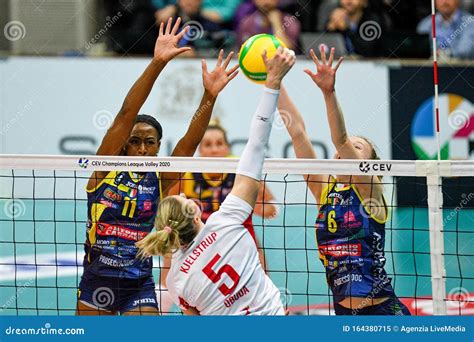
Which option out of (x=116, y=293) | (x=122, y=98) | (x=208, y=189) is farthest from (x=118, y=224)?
(x=122, y=98)

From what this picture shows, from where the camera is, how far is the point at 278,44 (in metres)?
5.23

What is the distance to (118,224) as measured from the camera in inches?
225

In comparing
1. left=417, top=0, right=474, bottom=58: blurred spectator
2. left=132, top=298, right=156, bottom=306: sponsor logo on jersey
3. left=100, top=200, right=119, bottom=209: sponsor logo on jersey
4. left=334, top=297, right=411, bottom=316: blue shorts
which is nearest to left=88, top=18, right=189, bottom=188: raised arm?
left=100, top=200, right=119, bottom=209: sponsor logo on jersey

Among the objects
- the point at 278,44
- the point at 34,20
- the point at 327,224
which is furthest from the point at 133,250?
the point at 34,20

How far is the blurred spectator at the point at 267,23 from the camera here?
1157 centimetres

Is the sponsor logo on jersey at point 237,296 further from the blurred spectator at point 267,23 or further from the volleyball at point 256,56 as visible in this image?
the blurred spectator at point 267,23

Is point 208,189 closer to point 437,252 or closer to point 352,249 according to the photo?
point 352,249

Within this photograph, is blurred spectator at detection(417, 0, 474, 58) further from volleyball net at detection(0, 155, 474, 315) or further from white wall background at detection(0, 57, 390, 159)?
volleyball net at detection(0, 155, 474, 315)

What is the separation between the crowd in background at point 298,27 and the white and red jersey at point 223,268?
683cm

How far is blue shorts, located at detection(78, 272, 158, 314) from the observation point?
5656 millimetres

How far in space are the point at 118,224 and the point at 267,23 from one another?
6567mm

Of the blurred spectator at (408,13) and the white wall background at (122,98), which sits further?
the blurred spectator at (408,13)

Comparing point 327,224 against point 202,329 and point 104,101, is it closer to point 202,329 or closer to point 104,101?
point 202,329

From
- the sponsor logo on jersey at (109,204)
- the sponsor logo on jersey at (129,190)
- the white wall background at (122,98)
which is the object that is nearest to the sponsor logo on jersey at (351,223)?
the sponsor logo on jersey at (129,190)
